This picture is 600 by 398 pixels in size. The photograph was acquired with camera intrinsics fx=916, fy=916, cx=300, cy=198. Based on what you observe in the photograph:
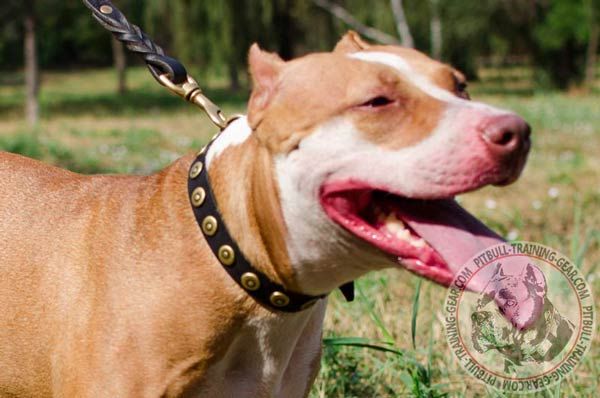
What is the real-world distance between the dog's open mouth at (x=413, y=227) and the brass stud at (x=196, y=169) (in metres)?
0.37

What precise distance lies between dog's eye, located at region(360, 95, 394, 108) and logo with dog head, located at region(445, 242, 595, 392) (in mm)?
516

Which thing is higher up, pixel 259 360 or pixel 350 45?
pixel 350 45

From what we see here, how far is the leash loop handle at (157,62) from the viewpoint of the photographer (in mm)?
2582

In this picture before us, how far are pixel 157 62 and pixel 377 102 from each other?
102 cm

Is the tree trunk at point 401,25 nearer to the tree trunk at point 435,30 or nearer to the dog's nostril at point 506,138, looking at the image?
the tree trunk at point 435,30

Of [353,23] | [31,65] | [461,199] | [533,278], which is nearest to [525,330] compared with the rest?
[533,278]

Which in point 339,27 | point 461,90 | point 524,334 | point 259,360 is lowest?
point 339,27

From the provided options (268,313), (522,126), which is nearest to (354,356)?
(268,313)

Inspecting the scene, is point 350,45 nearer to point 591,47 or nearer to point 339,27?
point 339,27

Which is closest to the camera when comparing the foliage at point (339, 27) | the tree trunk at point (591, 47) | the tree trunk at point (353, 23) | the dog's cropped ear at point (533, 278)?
the dog's cropped ear at point (533, 278)

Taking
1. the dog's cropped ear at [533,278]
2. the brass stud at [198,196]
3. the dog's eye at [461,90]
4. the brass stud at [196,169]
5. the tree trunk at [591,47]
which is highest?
the dog's eye at [461,90]

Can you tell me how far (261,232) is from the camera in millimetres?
1987

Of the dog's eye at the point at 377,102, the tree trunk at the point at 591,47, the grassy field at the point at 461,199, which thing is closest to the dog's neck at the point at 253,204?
the dog's eye at the point at 377,102

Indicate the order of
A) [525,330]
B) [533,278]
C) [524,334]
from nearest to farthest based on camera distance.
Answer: [533,278] < [525,330] < [524,334]
